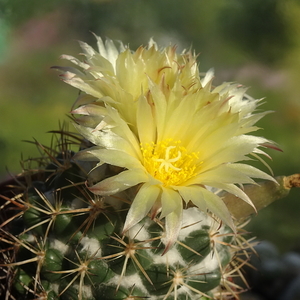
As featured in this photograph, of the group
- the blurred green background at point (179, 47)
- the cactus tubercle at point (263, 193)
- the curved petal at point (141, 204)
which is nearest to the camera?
the curved petal at point (141, 204)

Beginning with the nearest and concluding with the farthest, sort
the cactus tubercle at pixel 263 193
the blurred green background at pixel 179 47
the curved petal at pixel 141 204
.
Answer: the curved petal at pixel 141 204 → the cactus tubercle at pixel 263 193 → the blurred green background at pixel 179 47

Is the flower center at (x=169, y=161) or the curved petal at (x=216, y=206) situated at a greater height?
the flower center at (x=169, y=161)

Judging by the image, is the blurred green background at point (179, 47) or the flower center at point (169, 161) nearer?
the flower center at point (169, 161)

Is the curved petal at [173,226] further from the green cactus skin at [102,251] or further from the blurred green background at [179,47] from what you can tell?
the blurred green background at [179,47]

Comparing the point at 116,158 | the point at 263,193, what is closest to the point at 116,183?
the point at 116,158

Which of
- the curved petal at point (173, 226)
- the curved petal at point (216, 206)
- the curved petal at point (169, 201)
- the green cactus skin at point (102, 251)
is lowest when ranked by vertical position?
the green cactus skin at point (102, 251)

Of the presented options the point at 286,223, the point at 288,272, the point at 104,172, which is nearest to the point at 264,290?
the point at 288,272

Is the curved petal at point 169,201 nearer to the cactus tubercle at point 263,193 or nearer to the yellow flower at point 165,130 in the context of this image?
the yellow flower at point 165,130

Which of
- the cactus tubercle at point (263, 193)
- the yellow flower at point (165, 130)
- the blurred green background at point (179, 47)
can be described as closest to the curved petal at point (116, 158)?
the yellow flower at point (165, 130)
